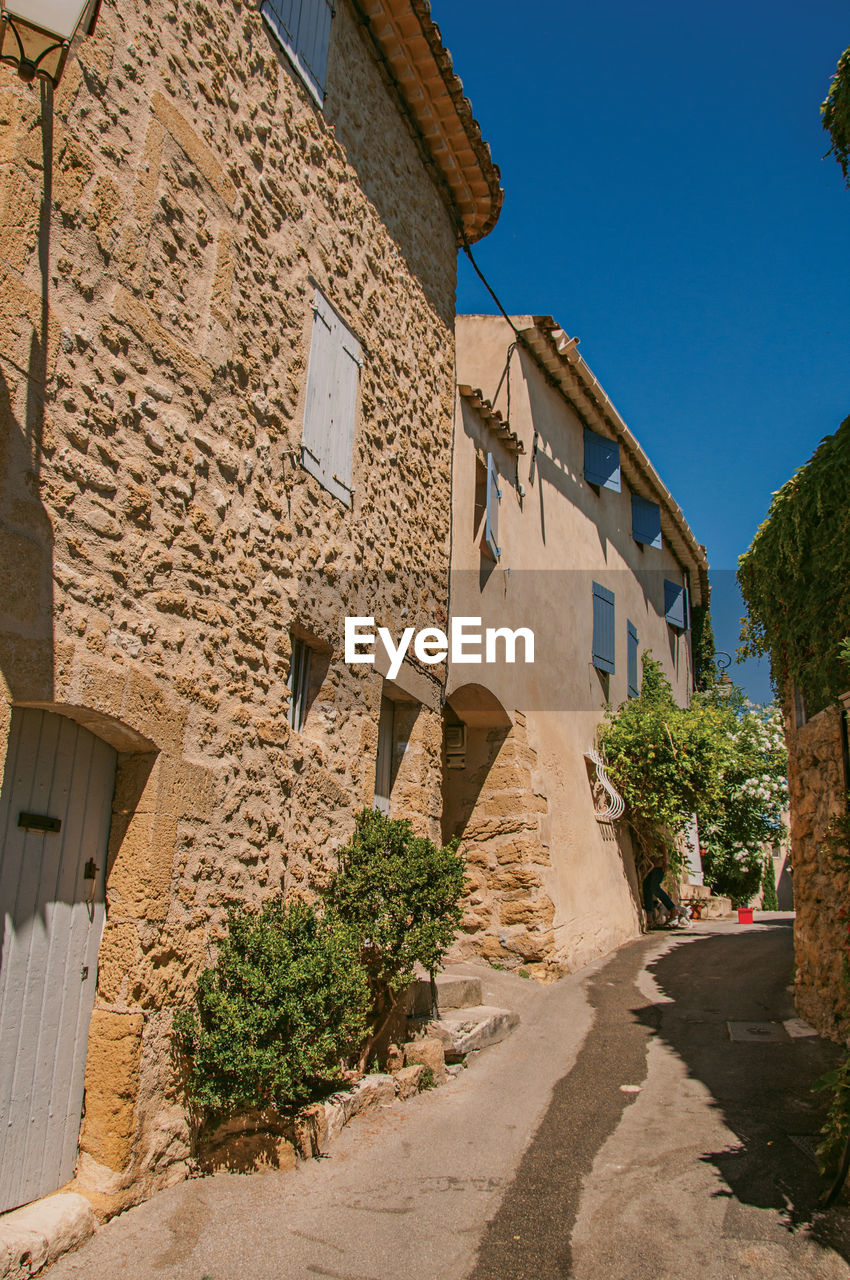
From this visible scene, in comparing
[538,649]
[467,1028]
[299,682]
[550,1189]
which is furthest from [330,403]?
[538,649]

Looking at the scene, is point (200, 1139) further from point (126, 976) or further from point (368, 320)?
point (368, 320)

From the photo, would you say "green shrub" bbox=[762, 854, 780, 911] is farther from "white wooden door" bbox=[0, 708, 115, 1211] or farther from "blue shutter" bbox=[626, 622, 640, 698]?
"white wooden door" bbox=[0, 708, 115, 1211]

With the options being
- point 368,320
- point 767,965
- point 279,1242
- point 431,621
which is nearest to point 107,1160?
point 279,1242

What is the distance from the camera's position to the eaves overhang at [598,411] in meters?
11.3

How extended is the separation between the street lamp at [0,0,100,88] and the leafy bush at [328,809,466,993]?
4.45m

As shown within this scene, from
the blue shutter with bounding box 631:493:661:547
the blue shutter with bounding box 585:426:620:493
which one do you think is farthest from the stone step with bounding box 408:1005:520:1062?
the blue shutter with bounding box 631:493:661:547

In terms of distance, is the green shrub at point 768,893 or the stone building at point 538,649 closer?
the stone building at point 538,649

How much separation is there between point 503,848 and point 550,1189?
17.7 ft

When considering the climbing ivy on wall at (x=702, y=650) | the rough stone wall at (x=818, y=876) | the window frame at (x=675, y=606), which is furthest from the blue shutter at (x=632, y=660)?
the climbing ivy on wall at (x=702, y=650)

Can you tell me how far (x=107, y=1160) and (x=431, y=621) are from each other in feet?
16.4

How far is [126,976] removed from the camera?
399 cm

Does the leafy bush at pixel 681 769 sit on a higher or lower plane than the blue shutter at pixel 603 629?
lower

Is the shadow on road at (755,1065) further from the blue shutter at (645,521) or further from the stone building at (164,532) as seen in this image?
the blue shutter at (645,521)
